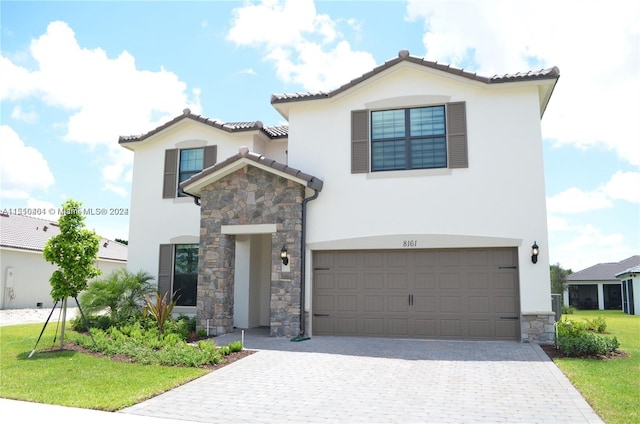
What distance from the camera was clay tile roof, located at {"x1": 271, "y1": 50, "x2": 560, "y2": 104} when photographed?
12.2 metres

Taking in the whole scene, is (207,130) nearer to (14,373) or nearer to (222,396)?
(14,373)

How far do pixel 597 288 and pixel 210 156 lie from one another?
3406 cm

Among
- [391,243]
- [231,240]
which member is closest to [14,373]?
[231,240]

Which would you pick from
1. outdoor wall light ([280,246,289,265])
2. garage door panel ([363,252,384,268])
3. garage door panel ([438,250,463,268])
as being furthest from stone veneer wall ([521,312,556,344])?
outdoor wall light ([280,246,289,265])

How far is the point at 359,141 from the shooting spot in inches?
534

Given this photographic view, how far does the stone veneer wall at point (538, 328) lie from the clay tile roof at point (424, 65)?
5.90 meters

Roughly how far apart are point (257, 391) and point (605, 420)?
4.91 meters

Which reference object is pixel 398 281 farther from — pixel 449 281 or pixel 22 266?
pixel 22 266

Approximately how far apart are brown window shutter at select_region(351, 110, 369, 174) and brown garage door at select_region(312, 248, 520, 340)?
238 cm

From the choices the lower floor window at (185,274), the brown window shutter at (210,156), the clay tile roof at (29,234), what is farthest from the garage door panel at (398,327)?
the clay tile roof at (29,234)

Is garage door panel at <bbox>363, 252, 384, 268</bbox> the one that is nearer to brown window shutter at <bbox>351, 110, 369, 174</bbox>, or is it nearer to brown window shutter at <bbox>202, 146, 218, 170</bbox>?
brown window shutter at <bbox>351, 110, 369, 174</bbox>

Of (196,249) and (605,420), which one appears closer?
(605,420)

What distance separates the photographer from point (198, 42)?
13.7 meters

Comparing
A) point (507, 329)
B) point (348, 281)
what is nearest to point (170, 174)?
point (348, 281)
